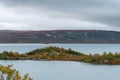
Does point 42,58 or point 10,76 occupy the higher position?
point 10,76

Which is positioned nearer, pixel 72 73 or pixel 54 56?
pixel 72 73

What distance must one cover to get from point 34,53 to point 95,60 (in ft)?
87.8

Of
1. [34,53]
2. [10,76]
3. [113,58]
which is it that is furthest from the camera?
[34,53]

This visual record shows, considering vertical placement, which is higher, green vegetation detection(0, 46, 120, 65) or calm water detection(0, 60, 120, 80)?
calm water detection(0, 60, 120, 80)

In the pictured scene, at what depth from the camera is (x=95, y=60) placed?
4085 inches

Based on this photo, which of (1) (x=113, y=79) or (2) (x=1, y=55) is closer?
(1) (x=113, y=79)

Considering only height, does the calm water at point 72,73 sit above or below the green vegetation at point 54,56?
above

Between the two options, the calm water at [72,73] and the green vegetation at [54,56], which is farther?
the green vegetation at [54,56]

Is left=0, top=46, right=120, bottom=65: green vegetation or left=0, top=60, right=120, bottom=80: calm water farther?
Answer: left=0, top=46, right=120, bottom=65: green vegetation

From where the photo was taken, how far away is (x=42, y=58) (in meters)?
114

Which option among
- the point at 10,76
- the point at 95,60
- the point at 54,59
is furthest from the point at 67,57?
the point at 10,76

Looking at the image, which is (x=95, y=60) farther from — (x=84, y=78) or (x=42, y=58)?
(x=84, y=78)

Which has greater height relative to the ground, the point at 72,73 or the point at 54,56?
the point at 72,73

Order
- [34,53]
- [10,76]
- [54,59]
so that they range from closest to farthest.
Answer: [10,76]
[54,59]
[34,53]
